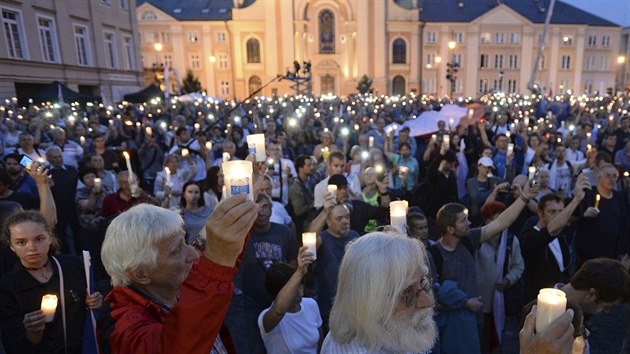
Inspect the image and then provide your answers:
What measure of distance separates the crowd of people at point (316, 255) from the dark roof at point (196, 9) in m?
47.3

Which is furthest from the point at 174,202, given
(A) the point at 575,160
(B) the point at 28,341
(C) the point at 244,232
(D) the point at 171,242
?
(A) the point at 575,160

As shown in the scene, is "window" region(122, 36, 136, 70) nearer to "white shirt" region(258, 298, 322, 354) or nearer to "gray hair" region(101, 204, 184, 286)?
"white shirt" region(258, 298, 322, 354)

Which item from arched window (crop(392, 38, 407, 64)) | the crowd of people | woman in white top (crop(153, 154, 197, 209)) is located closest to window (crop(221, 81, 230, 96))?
arched window (crop(392, 38, 407, 64))

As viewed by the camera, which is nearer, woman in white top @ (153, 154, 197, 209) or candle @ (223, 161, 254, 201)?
candle @ (223, 161, 254, 201)

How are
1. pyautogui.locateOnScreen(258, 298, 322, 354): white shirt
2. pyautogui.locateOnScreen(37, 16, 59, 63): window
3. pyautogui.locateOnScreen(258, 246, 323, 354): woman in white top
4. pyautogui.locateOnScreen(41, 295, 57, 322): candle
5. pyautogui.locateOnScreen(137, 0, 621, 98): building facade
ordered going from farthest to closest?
1. pyautogui.locateOnScreen(137, 0, 621, 98): building facade
2. pyautogui.locateOnScreen(37, 16, 59, 63): window
3. pyautogui.locateOnScreen(258, 298, 322, 354): white shirt
4. pyautogui.locateOnScreen(258, 246, 323, 354): woman in white top
5. pyautogui.locateOnScreen(41, 295, 57, 322): candle

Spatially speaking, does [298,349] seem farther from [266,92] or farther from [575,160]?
[266,92]

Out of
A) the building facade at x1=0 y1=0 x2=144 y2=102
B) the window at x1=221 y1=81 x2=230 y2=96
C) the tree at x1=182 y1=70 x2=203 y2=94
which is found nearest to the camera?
the building facade at x1=0 y1=0 x2=144 y2=102

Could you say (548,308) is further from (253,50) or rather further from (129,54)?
(253,50)

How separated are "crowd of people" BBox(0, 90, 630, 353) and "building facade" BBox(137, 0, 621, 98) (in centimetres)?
4192

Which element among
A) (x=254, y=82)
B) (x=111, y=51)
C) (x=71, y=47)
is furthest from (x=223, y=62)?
(x=71, y=47)

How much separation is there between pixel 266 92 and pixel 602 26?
4223 centimetres

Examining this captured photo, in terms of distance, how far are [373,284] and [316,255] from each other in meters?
1.74

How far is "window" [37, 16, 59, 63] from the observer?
21.7 metres

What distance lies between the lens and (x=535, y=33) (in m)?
48.7
